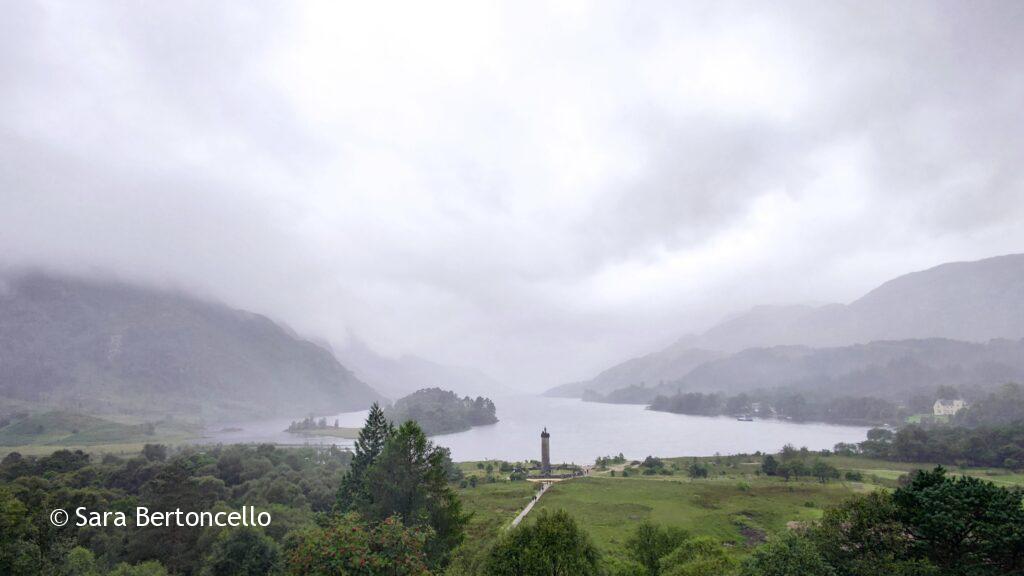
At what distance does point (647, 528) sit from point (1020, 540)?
18.3 metres

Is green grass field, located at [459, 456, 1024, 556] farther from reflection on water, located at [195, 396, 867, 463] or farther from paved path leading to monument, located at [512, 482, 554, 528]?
reflection on water, located at [195, 396, 867, 463]

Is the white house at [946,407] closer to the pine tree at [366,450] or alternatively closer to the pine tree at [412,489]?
the pine tree at [366,450]

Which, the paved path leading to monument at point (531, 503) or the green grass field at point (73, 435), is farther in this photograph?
the green grass field at point (73, 435)

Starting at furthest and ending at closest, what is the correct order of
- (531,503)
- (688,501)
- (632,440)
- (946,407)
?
(946,407) → (632,440) → (531,503) → (688,501)

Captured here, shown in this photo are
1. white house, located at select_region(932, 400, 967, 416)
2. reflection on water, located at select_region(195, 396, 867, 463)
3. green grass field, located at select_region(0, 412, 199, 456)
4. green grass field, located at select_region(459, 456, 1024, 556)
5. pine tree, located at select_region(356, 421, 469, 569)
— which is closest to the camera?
pine tree, located at select_region(356, 421, 469, 569)

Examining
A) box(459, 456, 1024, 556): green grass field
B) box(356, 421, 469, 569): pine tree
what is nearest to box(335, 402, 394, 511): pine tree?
box(459, 456, 1024, 556): green grass field

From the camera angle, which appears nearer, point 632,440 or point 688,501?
point 688,501

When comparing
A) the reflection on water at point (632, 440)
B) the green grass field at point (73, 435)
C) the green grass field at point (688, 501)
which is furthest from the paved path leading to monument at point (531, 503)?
the green grass field at point (73, 435)

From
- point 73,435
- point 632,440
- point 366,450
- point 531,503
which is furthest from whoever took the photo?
point 632,440

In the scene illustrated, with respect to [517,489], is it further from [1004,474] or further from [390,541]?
[1004,474]

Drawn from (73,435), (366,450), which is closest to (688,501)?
(366,450)

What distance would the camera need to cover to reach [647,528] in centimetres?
3166

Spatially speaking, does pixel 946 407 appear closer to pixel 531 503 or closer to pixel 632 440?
pixel 632 440

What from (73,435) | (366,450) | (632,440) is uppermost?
(366,450)
